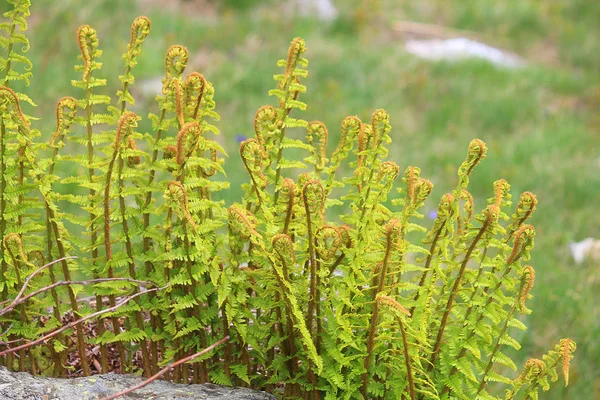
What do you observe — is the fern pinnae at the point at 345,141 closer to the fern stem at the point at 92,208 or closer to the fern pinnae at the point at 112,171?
the fern pinnae at the point at 112,171

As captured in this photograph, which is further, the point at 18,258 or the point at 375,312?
the point at 18,258

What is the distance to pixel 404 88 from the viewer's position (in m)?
7.84

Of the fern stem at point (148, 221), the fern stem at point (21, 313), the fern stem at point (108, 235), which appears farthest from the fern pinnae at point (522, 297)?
the fern stem at point (21, 313)

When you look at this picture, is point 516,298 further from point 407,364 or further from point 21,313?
point 21,313

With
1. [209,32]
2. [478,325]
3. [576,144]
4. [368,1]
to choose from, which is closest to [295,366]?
[478,325]

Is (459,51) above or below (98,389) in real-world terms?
above

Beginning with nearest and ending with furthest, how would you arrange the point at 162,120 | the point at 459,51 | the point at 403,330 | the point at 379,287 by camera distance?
the point at 403,330 < the point at 379,287 < the point at 162,120 < the point at 459,51

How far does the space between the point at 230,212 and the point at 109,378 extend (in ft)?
2.29

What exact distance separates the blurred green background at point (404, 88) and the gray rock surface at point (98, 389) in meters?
2.80

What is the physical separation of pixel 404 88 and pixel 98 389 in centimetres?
608

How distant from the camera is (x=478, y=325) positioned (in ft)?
7.14

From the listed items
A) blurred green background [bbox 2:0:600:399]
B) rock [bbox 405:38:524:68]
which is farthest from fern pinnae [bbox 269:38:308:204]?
rock [bbox 405:38:524:68]

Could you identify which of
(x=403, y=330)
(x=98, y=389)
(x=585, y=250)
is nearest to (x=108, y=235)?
(x=98, y=389)

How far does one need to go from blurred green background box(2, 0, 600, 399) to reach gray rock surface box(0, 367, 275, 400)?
2800 mm
